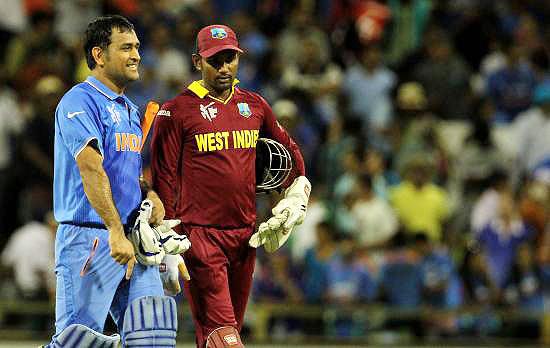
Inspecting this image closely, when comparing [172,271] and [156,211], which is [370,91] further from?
[156,211]

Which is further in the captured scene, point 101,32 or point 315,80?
point 315,80

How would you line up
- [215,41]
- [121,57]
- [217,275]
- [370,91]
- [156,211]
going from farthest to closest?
[370,91] < [215,41] < [217,275] < [156,211] < [121,57]

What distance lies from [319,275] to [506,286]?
6.69 ft

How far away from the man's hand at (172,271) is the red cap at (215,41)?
1.34m

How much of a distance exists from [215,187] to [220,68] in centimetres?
76

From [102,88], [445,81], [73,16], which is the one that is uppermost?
[73,16]

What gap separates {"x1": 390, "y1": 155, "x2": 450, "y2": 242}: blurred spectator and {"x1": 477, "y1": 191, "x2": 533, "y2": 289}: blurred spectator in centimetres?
52

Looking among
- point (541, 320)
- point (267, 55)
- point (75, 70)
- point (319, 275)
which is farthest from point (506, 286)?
point (75, 70)

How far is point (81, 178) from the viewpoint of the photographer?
6.33m

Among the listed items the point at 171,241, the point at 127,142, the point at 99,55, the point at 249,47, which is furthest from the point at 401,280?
the point at 99,55

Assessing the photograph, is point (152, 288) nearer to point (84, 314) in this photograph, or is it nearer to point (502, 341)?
point (84, 314)

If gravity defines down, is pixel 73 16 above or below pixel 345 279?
above

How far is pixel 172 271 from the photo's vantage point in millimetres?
7109

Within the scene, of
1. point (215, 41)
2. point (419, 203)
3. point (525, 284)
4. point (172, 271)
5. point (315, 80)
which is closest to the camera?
point (172, 271)
